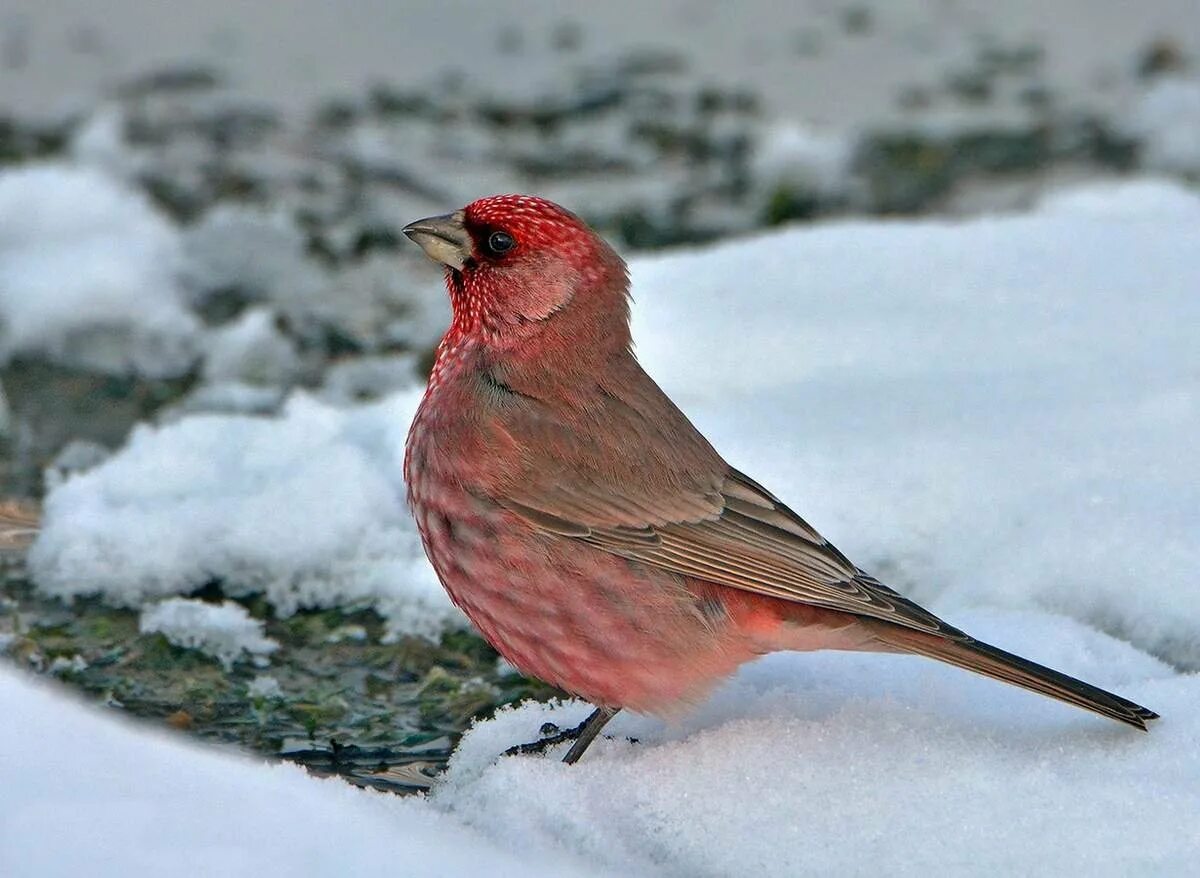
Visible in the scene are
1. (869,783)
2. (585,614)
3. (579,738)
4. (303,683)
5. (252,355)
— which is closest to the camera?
(869,783)

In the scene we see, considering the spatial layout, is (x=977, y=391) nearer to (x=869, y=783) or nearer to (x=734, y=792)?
(x=869, y=783)

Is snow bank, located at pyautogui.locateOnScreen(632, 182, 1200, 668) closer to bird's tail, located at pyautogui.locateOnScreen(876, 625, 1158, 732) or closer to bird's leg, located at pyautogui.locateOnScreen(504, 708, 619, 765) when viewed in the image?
bird's tail, located at pyautogui.locateOnScreen(876, 625, 1158, 732)

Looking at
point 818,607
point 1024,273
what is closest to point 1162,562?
point 818,607

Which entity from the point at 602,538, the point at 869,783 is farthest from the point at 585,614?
the point at 869,783

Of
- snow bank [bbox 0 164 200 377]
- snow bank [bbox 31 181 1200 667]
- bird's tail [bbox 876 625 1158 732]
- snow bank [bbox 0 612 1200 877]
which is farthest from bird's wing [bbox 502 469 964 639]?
snow bank [bbox 0 164 200 377]

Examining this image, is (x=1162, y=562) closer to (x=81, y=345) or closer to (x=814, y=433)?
(x=814, y=433)
